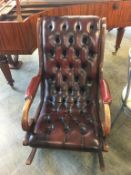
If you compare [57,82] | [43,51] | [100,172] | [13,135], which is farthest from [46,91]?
[100,172]

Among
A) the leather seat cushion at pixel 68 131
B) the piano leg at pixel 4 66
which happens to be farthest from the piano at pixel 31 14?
the leather seat cushion at pixel 68 131

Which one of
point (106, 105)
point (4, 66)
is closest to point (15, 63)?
point (4, 66)

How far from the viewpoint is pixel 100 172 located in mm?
1574

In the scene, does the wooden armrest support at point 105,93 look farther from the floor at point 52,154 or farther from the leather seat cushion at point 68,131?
the floor at point 52,154

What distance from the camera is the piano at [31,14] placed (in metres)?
1.73

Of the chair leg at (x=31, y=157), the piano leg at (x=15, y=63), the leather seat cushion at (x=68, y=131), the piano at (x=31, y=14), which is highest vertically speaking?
the piano at (x=31, y=14)

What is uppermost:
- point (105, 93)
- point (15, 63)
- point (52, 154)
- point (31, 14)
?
point (31, 14)

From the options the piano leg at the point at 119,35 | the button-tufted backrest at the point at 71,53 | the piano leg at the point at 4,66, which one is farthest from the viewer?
the piano leg at the point at 119,35

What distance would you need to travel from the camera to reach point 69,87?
1.61 metres

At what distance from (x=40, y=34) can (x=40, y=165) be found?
1.12 metres

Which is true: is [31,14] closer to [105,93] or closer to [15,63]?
[15,63]

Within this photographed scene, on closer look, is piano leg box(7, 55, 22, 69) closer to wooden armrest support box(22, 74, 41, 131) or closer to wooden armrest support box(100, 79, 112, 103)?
wooden armrest support box(22, 74, 41, 131)

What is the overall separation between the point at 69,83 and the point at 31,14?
878 mm

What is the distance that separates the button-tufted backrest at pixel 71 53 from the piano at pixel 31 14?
332 mm
